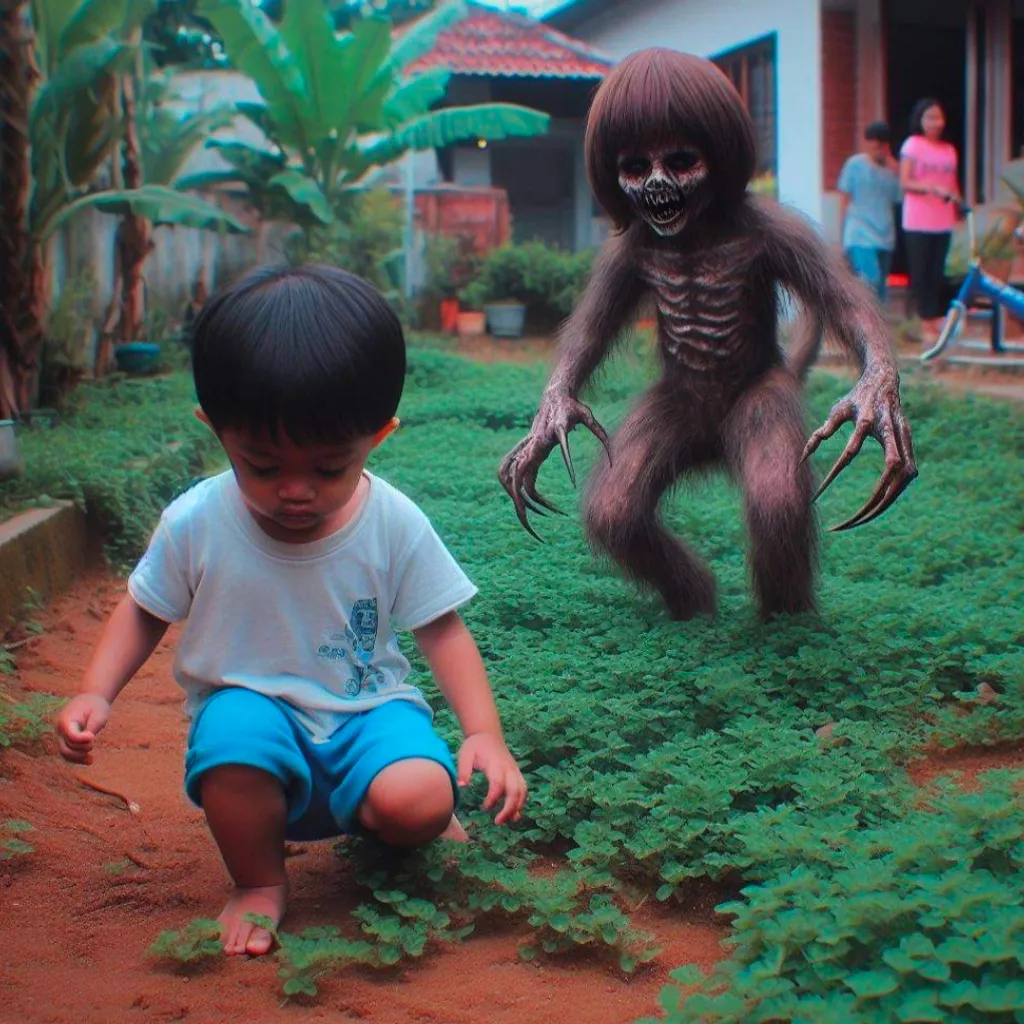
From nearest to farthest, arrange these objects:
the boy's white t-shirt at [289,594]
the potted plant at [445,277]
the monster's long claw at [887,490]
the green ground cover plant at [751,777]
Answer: the green ground cover plant at [751,777], the boy's white t-shirt at [289,594], the monster's long claw at [887,490], the potted plant at [445,277]

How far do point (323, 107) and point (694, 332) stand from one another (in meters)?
10.5

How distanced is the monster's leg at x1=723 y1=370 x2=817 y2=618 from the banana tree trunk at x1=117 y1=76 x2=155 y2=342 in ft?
24.5

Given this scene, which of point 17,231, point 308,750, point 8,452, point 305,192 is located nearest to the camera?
point 308,750

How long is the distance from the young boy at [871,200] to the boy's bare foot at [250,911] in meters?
10.7

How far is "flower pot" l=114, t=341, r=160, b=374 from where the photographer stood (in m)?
10.5

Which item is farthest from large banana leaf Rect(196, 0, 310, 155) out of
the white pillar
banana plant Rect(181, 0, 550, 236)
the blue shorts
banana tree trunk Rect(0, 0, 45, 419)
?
the blue shorts

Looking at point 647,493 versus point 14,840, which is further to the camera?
point 647,493

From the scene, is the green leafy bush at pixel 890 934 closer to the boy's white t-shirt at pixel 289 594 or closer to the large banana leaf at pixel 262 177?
the boy's white t-shirt at pixel 289 594

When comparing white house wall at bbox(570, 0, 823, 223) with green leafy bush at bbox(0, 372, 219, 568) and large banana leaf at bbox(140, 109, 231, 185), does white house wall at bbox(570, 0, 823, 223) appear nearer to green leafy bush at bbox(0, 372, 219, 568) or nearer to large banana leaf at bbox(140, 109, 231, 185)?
large banana leaf at bbox(140, 109, 231, 185)

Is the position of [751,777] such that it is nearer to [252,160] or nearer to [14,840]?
[14,840]

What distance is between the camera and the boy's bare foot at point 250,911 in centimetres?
245

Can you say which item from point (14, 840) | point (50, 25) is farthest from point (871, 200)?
point (14, 840)

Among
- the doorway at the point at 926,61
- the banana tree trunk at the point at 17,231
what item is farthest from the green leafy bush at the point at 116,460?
the doorway at the point at 926,61

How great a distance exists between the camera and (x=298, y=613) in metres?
2.70
